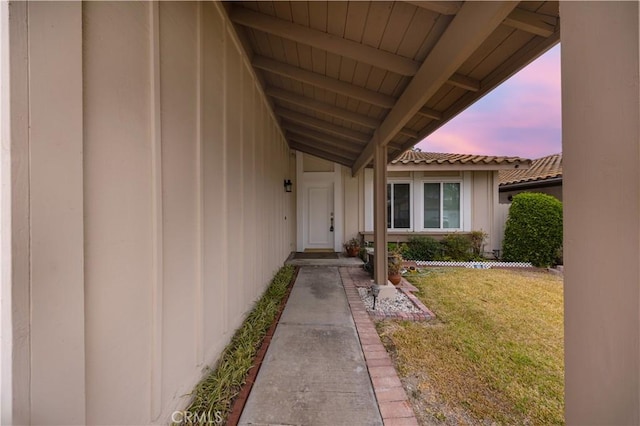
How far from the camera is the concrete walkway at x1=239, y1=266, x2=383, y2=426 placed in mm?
1817

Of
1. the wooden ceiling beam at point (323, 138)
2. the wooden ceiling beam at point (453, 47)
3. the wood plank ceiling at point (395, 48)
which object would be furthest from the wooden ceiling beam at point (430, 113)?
the wooden ceiling beam at point (323, 138)

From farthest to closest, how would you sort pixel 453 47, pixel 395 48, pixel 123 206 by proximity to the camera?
1. pixel 395 48
2. pixel 453 47
3. pixel 123 206

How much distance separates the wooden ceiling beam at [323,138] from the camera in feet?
19.1

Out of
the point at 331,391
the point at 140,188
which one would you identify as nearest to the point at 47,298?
the point at 140,188

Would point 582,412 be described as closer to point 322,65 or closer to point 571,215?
point 571,215

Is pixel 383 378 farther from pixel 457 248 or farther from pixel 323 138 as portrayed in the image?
pixel 457 248

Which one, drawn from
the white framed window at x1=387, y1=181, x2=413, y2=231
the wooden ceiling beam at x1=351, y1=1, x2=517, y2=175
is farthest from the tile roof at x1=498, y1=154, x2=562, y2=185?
the wooden ceiling beam at x1=351, y1=1, x2=517, y2=175

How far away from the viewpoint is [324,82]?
3.39m

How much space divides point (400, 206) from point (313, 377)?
657 cm

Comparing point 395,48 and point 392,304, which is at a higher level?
point 395,48

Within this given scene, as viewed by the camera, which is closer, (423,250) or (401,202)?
(423,250)

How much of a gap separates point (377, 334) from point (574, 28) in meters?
3.03

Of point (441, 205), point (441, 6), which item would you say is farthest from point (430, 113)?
point (441, 205)

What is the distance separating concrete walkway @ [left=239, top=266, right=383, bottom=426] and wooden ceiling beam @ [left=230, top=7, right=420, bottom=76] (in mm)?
3007
